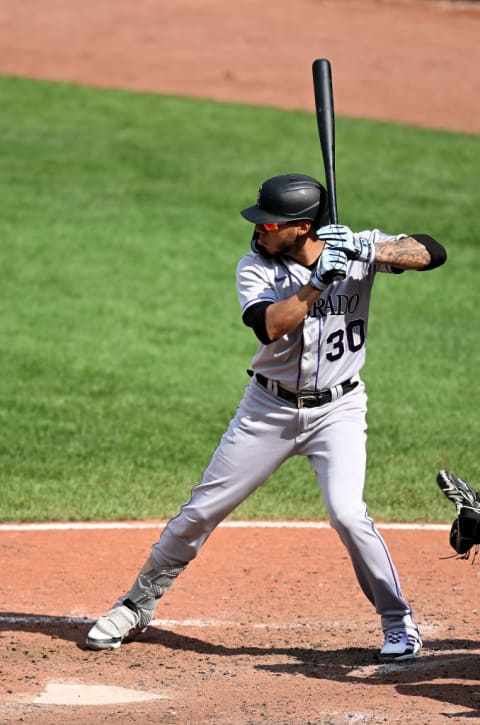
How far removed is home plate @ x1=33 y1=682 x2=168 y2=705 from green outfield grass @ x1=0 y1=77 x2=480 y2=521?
2.72 meters

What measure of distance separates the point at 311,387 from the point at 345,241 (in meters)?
0.72

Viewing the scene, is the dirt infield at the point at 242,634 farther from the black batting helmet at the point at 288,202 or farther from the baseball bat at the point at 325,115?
the baseball bat at the point at 325,115

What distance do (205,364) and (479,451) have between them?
318 centimetres

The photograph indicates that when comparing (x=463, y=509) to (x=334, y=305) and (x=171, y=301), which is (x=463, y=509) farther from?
(x=171, y=301)

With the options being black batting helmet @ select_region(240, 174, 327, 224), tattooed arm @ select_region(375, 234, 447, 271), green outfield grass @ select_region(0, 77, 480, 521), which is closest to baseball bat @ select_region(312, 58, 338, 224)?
black batting helmet @ select_region(240, 174, 327, 224)

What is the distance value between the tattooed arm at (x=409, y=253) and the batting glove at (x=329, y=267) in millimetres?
262

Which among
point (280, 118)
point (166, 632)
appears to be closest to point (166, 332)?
point (166, 632)

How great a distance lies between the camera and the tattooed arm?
17.1 ft

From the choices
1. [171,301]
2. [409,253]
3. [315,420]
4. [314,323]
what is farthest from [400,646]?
[171,301]

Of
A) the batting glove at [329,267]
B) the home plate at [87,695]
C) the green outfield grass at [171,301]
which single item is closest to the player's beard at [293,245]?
the batting glove at [329,267]

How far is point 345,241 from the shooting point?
4965 mm

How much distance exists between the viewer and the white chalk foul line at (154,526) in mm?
7629

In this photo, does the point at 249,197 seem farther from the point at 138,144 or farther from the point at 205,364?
the point at 205,364

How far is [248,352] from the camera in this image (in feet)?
39.3
